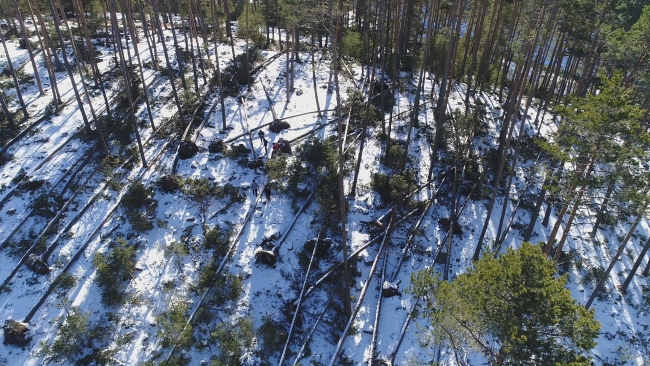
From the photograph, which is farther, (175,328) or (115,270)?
(115,270)

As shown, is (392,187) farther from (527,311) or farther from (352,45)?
(352,45)

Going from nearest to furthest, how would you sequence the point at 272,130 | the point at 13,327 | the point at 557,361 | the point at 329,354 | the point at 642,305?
the point at 557,361 < the point at 13,327 < the point at 329,354 < the point at 642,305 < the point at 272,130

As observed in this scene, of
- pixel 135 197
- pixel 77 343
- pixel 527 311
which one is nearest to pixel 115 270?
pixel 77 343

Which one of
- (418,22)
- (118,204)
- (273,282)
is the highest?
(418,22)

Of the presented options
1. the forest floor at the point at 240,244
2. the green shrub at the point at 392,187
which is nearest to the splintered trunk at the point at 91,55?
the forest floor at the point at 240,244

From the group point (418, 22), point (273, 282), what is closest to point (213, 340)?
point (273, 282)

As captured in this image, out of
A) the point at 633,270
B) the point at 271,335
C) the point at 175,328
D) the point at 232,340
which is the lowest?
the point at 271,335

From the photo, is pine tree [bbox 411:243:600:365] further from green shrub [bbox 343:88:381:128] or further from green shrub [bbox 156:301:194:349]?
green shrub [bbox 343:88:381:128]

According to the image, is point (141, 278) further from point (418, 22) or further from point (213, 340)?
point (418, 22)

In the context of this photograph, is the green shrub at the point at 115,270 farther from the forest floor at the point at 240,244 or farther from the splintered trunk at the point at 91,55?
the splintered trunk at the point at 91,55
